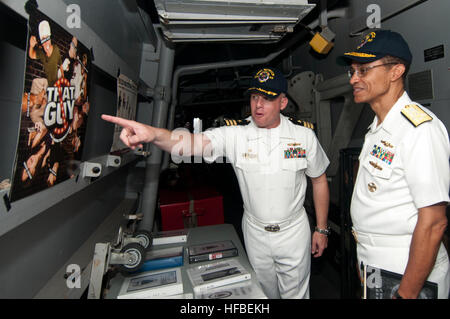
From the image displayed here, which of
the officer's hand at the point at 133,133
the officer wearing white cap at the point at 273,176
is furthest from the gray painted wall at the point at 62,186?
the officer wearing white cap at the point at 273,176

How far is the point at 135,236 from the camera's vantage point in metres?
1.63

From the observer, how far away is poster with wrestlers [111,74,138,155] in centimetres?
169

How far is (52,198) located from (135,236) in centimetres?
72

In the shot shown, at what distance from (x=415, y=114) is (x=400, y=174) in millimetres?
302

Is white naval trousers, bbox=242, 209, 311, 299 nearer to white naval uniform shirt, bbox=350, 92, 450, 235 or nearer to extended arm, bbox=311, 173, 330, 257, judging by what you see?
extended arm, bbox=311, 173, 330, 257

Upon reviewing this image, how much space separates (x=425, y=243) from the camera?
1.04 m

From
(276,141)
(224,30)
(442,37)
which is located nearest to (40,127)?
(276,141)

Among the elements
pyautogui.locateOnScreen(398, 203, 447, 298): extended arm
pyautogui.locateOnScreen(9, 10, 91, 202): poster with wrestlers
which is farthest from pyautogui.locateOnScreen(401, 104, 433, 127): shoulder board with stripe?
pyautogui.locateOnScreen(9, 10, 91, 202): poster with wrestlers

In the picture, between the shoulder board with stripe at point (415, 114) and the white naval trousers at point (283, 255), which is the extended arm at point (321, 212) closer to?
the white naval trousers at point (283, 255)

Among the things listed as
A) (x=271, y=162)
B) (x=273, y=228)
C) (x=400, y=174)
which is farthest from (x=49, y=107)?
(x=400, y=174)

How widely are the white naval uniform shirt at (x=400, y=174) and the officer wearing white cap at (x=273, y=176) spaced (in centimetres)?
45

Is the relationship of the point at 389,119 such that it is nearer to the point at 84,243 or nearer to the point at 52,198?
the point at 52,198

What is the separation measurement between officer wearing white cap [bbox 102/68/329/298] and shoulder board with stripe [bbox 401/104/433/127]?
69 cm

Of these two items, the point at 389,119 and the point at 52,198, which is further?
the point at 389,119
